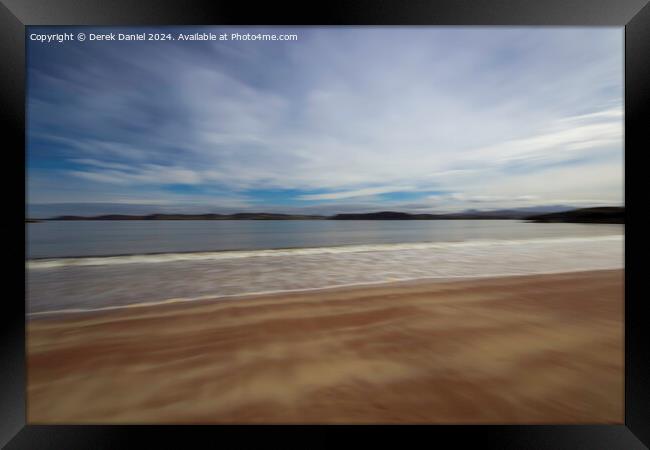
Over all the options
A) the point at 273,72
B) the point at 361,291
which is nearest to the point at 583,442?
the point at 361,291

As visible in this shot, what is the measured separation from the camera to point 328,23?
1199mm

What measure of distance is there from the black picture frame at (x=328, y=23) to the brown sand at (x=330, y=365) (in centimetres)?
5

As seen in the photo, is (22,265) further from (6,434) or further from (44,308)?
(44,308)

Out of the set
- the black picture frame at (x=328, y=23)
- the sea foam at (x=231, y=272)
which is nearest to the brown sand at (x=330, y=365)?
the black picture frame at (x=328, y=23)

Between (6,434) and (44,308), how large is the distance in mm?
1357

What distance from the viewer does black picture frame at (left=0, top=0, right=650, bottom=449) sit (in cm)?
112

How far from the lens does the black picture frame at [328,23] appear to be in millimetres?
1121

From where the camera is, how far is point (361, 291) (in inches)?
97.6

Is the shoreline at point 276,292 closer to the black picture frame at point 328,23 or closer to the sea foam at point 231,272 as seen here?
the sea foam at point 231,272

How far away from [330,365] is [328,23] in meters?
1.65

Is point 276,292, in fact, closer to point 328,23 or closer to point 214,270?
point 214,270

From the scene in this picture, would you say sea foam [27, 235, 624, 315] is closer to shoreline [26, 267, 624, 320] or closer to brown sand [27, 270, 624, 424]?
shoreline [26, 267, 624, 320]

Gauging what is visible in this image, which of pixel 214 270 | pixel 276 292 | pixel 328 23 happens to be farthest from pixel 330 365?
pixel 214 270

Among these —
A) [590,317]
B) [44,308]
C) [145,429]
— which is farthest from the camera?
[44,308]
